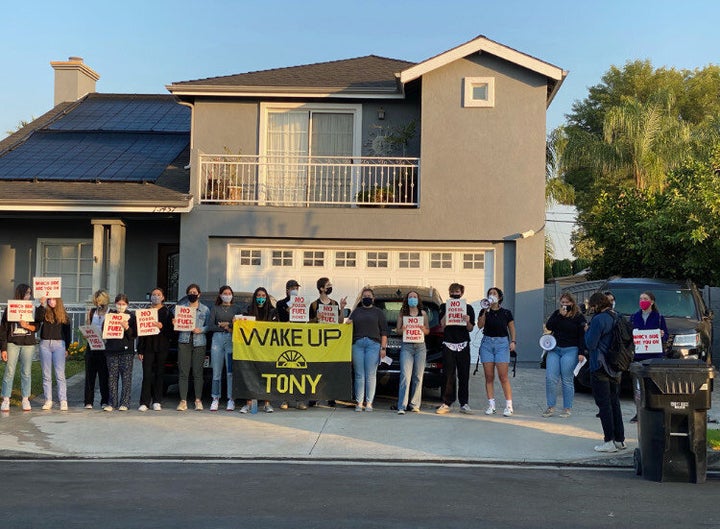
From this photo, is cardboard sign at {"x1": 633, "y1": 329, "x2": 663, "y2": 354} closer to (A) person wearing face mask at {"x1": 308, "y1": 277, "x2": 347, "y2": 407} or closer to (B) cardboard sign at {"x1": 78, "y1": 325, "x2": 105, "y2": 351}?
(A) person wearing face mask at {"x1": 308, "y1": 277, "x2": 347, "y2": 407}

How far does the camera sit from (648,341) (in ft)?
36.0

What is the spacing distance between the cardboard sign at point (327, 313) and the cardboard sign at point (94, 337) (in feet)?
9.93

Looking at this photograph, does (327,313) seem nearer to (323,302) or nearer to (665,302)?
(323,302)

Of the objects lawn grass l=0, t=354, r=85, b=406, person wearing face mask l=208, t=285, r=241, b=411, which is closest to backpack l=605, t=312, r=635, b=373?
person wearing face mask l=208, t=285, r=241, b=411

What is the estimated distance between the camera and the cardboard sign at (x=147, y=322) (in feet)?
39.9

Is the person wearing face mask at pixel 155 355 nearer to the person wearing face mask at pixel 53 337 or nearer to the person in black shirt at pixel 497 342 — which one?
the person wearing face mask at pixel 53 337

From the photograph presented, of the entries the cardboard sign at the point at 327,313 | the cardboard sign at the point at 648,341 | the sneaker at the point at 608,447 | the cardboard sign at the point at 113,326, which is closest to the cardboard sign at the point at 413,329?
the cardboard sign at the point at 327,313

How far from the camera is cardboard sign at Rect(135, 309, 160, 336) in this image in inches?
479

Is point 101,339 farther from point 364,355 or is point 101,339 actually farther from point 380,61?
point 380,61

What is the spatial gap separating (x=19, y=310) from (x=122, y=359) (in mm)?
1513

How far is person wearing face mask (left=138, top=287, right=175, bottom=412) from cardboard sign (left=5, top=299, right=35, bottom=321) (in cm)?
152

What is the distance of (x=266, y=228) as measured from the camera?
58.2 ft

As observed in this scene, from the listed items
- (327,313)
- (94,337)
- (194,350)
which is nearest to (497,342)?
(327,313)

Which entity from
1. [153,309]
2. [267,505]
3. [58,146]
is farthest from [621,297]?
[58,146]
